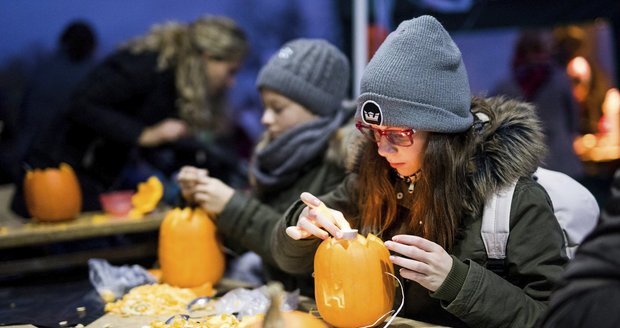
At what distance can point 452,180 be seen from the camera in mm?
1927

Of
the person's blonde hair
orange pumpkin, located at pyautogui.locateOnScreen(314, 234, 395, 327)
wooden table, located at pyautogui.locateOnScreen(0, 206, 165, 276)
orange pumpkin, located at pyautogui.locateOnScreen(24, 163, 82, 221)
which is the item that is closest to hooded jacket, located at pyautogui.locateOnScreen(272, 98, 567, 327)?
orange pumpkin, located at pyautogui.locateOnScreen(314, 234, 395, 327)

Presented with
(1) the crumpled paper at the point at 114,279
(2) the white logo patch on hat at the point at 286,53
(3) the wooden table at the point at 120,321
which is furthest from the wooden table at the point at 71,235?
(2) the white logo patch on hat at the point at 286,53

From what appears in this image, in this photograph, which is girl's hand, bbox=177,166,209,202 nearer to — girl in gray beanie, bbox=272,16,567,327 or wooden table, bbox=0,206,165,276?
wooden table, bbox=0,206,165,276

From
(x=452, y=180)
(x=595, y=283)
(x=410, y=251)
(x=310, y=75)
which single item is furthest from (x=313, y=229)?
(x=310, y=75)

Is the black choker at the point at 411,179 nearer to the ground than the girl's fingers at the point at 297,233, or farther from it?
farther from it

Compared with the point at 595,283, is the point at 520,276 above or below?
below

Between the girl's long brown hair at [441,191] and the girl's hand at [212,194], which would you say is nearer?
the girl's long brown hair at [441,191]

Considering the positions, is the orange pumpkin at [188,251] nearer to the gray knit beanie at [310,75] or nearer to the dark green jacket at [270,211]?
the dark green jacket at [270,211]

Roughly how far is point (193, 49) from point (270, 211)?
5.00 ft

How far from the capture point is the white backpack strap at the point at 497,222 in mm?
1910

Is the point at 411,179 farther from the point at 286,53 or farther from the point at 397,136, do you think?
the point at 286,53

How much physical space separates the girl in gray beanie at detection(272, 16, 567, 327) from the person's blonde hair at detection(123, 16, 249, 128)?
2.02 m

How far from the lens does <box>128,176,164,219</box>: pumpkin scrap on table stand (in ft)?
11.0

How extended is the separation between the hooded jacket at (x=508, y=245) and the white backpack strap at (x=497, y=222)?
0.02 meters
